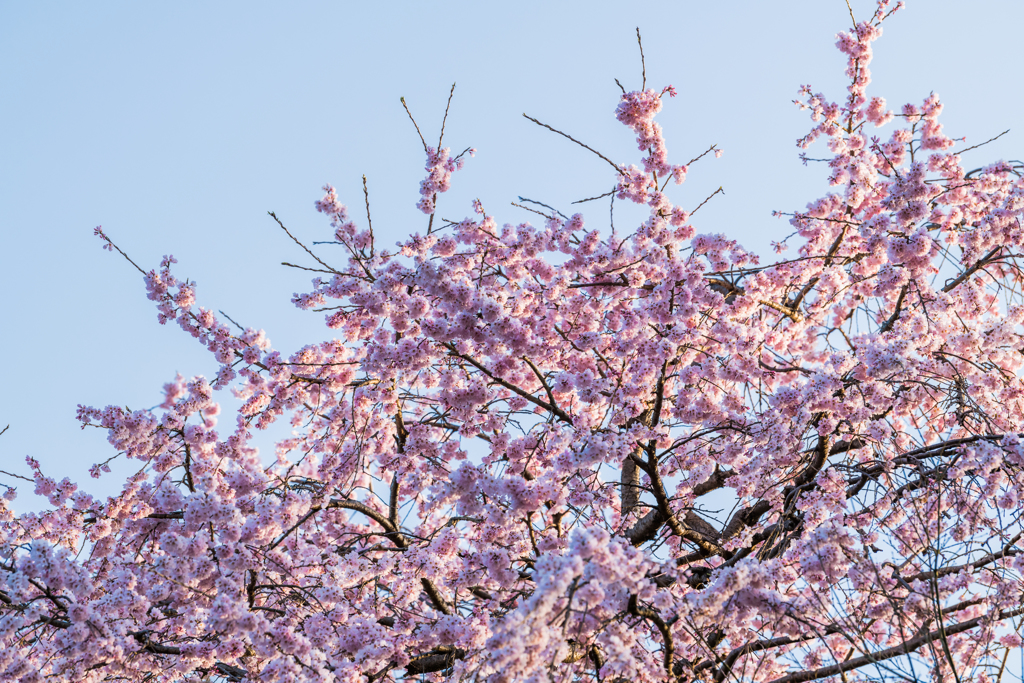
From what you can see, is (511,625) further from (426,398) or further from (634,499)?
(634,499)

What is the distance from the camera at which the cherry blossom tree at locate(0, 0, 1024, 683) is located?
4.02m

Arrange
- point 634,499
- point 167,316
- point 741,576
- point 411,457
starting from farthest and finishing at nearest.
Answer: point 634,499 → point 167,316 → point 411,457 → point 741,576

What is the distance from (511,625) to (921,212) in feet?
16.5

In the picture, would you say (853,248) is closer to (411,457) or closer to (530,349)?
(530,349)

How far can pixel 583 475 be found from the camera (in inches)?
229

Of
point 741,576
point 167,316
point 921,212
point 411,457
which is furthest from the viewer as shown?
point 167,316

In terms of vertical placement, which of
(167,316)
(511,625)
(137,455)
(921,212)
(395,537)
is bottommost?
(511,625)

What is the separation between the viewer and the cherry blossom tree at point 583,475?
4.02m

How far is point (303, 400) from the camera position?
278 inches

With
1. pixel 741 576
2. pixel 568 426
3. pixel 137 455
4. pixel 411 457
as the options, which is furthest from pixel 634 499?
pixel 137 455

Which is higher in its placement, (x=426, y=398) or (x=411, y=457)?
(x=426, y=398)

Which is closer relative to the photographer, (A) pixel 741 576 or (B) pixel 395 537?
(A) pixel 741 576

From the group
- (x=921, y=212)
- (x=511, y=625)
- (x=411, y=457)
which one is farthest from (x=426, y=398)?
(x=921, y=212)

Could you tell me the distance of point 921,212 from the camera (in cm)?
608
